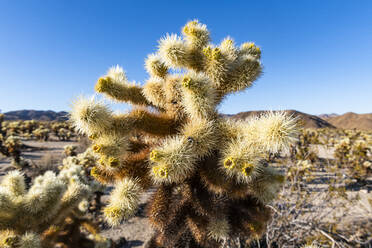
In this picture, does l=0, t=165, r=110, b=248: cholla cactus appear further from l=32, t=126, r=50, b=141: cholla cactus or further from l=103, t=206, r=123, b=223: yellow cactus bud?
l=32, t=126, r=50, b=141: cholla cactus

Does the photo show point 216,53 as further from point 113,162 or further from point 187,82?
point 113,162

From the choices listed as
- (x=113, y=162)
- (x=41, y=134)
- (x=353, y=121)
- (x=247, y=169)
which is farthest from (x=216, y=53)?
(x=353, y=121)

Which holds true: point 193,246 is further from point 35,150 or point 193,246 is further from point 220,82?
point 35,150

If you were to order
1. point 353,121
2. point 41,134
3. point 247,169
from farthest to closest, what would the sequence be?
point 353,121 → point 41,134 → point 247,169

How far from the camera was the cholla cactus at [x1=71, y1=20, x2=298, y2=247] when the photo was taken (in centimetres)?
108

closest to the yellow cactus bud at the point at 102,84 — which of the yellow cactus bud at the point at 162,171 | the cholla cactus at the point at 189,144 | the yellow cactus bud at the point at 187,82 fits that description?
the cholla cactus at the point at 189,144

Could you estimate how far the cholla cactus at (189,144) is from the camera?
1077 millimetres

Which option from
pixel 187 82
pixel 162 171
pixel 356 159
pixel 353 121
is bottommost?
pixel 356 159

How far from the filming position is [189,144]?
1.11 meters

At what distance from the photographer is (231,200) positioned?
144 centimetres

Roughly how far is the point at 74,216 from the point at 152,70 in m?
3.75

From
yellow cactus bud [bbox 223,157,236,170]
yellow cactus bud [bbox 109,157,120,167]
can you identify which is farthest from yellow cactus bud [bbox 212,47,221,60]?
yellow cactus bud [bbox 109,157,120,167]

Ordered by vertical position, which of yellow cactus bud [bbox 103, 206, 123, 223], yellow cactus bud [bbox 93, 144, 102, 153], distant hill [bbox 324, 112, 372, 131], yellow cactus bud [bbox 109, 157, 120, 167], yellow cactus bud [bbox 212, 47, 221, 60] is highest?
distant hill [bbox 324, 112, 372, 131]

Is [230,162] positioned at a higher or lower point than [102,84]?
lower
